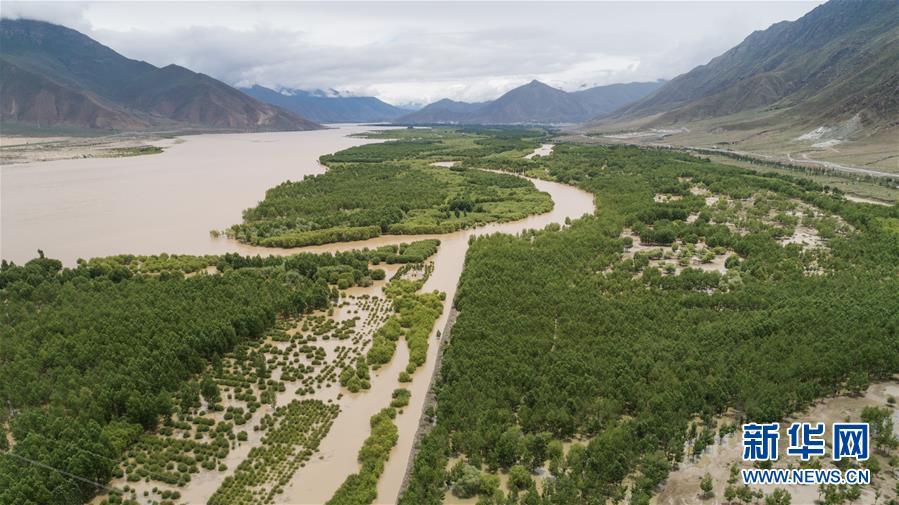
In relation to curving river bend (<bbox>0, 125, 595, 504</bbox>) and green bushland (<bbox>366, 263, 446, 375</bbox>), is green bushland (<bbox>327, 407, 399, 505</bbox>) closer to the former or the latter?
curving river bend (<bbox>0, 125, 595, 504</bbox>)

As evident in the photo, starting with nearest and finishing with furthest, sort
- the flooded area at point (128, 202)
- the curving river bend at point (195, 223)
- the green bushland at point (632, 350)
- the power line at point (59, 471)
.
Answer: the power line at point (59, 471), the green bushland at point (632, 350), the curving river bend at point (195, 223), the flooded area at point (128, 202)

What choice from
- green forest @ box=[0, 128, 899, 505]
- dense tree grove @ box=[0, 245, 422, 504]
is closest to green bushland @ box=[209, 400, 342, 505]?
green forest @ box=[0, 128, 899, 505]

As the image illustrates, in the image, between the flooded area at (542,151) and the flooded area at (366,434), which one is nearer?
the flooded area at (366,434)

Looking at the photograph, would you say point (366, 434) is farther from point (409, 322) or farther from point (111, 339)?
point (111, 339)

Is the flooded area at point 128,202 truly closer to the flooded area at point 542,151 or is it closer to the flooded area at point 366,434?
the flooded area at point 366,434

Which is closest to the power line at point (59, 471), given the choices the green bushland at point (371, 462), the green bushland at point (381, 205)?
the green bushland at point (371, 462)

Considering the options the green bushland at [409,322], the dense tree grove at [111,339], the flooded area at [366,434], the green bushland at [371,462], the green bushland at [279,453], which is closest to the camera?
the green bushland at [371,462]

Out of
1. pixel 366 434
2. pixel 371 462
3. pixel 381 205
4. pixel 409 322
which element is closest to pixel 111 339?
pixel 366 434
